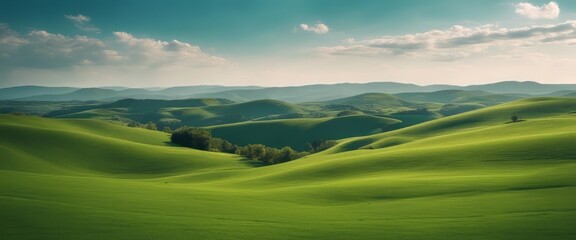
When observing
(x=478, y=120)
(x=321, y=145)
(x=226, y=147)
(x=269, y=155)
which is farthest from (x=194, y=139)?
(x=478, y=120)

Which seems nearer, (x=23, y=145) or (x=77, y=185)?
(x=77, y=185)

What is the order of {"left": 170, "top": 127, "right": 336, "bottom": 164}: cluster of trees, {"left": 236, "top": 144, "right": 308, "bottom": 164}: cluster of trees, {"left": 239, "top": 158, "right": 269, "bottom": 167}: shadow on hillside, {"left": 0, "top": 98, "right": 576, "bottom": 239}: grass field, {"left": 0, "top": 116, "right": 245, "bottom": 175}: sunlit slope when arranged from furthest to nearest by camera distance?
{"left": 170, "top": 127, "right": 336, "bottom": 164}: cluster of trees < {"left": 236, "top": 144, "right": 308, "bottom": 164}: cluster of trees < {"left": 239, "top": 158, "right": 269, "bottom": 167}: shadow on hillside < {"left": 0, "top": 116, "right": 245, "bottom": 175}: sunlit slope < {"left": 0, "top": 98, "right": 576, "bottom": 239}: grass field

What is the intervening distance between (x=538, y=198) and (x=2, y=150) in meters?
75.5

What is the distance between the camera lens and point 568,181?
31.3m

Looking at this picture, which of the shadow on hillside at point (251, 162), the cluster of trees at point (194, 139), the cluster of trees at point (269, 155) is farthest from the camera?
the cluster of trees at point (194, 139)

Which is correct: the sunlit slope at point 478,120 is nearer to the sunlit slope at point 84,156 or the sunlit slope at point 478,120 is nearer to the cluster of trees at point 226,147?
the cluster of trees at point 226,147

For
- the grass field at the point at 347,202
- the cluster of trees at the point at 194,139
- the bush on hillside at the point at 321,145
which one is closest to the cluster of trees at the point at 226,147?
the cluster of trees at the point at 194,139

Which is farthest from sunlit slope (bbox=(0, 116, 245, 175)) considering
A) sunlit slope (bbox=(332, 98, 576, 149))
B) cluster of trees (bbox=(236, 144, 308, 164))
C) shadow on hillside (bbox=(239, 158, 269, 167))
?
sunlit slope (bbox=(332, 98, 576, 149))

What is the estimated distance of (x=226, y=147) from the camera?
126250mm

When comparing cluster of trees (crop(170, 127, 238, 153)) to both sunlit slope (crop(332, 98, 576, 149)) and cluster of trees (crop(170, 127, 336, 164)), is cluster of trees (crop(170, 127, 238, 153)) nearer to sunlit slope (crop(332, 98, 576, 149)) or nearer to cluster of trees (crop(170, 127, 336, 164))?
cluster of trees (crop(170, 127, 336, 164))

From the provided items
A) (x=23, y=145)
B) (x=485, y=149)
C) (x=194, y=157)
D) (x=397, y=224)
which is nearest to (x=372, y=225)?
(x=397, y=224)

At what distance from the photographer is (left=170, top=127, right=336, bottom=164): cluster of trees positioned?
3920 inches

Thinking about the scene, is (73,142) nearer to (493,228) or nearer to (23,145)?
(23,145)

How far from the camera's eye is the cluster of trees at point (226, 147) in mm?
99562
